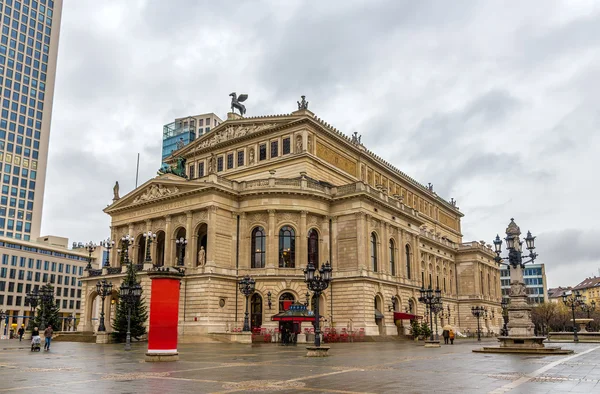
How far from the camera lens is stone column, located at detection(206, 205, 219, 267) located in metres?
47.8

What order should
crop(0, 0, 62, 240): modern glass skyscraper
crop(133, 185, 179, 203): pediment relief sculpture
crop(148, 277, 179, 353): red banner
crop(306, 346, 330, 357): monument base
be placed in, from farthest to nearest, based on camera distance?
crop(0, 0, 62, 240): modern glass skyscraper, crop(133, 185, 179, 203): pediment relief sculpture, crop(306, 346, 330, 357): monument base, crop(148, 277, 179, 353): red banner

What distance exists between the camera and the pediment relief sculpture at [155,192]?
2060 inches

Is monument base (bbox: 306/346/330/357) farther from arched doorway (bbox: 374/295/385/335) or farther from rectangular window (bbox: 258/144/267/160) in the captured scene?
rectangular window (bbox: 258/144/267/160)

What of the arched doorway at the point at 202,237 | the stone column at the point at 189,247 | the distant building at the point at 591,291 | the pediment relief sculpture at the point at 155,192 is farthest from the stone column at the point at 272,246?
the distant building at the point at 591,291

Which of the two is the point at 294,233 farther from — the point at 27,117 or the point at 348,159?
the point at 27,117

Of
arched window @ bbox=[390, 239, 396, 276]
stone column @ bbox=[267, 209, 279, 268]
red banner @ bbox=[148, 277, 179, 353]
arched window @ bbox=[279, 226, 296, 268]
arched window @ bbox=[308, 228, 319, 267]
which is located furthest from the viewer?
arched window @ bbox=[390, 239, 396, 276]

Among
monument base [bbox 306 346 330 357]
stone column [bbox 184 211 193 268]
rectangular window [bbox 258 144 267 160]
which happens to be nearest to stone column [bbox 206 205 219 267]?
stone column [bbox 184 211 193 268]

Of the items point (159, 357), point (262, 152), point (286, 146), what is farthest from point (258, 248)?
point (159, 357)

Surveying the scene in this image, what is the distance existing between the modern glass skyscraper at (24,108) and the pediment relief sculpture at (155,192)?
62.1m

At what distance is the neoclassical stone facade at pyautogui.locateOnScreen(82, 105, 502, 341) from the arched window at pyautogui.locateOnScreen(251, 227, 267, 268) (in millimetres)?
94

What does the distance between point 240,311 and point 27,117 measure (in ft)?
268

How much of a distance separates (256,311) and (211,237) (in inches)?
311

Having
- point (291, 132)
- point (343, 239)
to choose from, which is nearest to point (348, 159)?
point (291, 132)

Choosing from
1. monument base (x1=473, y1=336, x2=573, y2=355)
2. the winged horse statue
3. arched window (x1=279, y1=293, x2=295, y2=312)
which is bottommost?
monument base (x1=473, y1=336, x2=573, y2=355)
